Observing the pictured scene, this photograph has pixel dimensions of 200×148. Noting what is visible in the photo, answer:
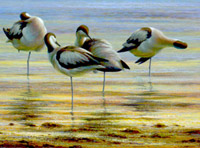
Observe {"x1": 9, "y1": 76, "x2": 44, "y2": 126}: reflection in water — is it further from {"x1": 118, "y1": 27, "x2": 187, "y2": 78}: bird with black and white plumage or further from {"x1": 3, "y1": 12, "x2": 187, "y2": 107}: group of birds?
{"x1": 118, "y1": 27, "x2": 187, "y2": 78}: bird with black and white plumage

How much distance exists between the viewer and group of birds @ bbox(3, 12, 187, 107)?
1001 centimetres

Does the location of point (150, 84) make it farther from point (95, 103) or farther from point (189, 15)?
point (189, 15)

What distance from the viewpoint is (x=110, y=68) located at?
423 inches

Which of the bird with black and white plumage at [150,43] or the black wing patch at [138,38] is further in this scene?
the black wing patch at [138,38]

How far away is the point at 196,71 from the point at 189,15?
16.7m

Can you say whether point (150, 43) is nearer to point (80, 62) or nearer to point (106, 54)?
point (106, 54)

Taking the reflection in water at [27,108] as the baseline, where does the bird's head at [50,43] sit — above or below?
above

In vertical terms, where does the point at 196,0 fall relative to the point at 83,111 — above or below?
below

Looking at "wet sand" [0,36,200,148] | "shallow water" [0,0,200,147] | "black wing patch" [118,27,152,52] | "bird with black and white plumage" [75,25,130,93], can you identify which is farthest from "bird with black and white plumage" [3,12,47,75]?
"bird with black and white plumage" [75,25,130,93]

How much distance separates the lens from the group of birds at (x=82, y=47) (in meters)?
10.0

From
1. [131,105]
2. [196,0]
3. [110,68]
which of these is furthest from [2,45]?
[196,0]

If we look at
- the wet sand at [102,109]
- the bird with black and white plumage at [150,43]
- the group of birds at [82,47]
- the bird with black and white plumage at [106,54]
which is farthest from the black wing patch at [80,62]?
the bird with black and white plumage at [150,43]

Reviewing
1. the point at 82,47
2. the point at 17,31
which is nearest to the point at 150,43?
the point at 82,47

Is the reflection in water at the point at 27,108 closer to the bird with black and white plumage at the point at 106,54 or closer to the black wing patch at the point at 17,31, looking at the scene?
the bird with black and white plumage at the point at 106,54
